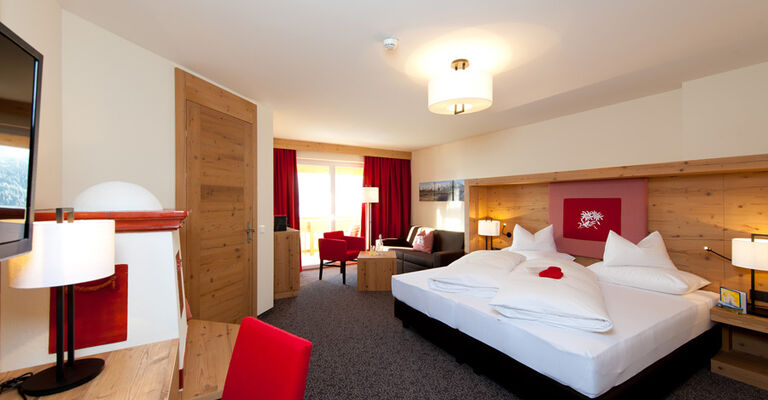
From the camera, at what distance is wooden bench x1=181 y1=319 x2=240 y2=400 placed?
4.42 ft

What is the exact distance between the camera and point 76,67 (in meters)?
1.92

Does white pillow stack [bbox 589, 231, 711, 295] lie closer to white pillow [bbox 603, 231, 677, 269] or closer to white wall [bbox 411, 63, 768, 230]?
white pillow [bbox 603, 231, 677, 269]

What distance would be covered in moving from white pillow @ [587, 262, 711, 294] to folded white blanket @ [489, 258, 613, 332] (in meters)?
0.80

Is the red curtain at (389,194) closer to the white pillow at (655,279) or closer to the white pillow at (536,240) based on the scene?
the white pillow at (536,240)

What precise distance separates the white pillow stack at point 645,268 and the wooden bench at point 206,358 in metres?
3.39

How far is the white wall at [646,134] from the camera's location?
2463mm

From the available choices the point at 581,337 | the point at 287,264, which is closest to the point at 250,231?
the point at 287,264

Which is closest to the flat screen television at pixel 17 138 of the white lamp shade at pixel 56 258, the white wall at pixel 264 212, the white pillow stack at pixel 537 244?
the white lamp shade at pixel 56 258

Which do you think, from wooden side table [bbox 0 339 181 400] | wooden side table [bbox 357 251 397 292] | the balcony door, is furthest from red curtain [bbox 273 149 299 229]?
wooden side table [bbox 0 339 181 400]

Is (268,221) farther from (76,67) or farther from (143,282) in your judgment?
(143,282)

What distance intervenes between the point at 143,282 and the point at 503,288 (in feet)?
7.28

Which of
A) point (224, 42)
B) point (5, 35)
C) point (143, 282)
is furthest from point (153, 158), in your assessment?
point (5, 35)

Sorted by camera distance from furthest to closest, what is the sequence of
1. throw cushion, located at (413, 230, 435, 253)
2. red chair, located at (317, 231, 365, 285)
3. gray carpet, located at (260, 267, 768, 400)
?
throw cushion, located at (413, 230, 435, 253), red chair, located at (317, 231, 365, 285), gray carpet, located at (260, 267, 768, 400)

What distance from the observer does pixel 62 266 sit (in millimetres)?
894
